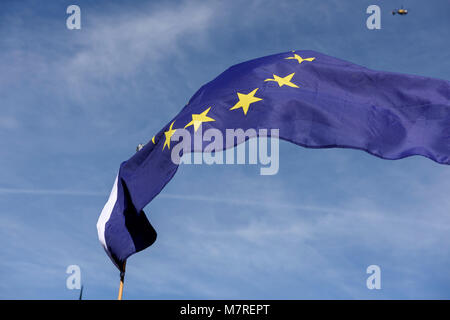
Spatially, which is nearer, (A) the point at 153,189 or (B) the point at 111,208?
(A) the point at 153,189

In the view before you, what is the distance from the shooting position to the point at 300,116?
1562 centimetres

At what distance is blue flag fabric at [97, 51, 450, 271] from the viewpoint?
50.8 feet

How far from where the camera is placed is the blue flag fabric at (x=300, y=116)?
1548 centimetres

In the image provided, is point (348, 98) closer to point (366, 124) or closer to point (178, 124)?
point (366, 124)

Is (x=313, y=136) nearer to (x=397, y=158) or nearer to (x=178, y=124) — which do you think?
(x=397, y=158)

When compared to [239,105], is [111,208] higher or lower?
lower
